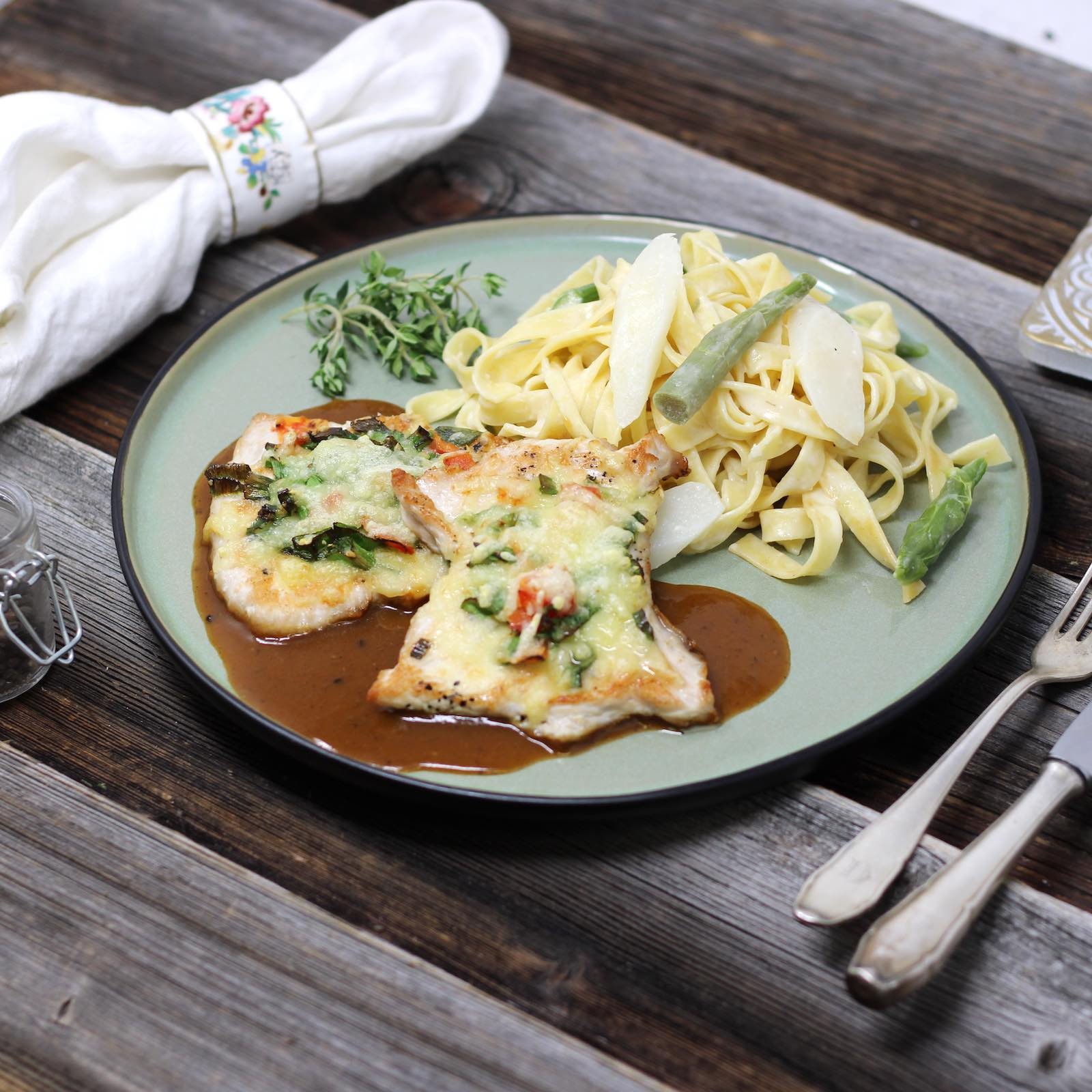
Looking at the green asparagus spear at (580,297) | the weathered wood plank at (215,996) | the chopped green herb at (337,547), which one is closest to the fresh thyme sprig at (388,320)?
the green asparagus spear at (580,297)

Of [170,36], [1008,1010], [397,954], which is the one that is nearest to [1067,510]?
[1008,1010]

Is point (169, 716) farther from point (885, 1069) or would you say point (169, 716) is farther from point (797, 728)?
point (885, 1069)

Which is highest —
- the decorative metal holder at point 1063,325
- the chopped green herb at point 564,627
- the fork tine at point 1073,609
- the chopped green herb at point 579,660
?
the decorative metal holder at point 1063,325

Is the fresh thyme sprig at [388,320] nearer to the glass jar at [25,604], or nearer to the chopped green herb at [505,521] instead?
the chopped green herb at [505,521]

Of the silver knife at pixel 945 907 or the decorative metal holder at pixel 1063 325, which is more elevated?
the decorative metal holder at pixel 1063 325

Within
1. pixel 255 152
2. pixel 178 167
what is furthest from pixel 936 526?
pixel 178 167

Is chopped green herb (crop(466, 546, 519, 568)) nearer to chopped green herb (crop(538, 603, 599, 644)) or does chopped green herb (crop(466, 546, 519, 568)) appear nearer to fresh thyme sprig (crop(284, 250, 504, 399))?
chopped green herb (crop(538, 603, 599, 644))
